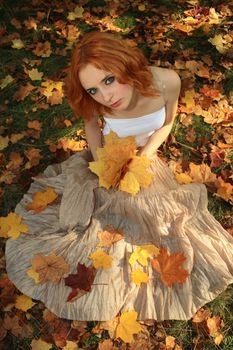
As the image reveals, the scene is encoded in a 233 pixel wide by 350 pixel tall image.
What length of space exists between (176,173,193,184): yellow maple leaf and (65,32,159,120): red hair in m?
0.98

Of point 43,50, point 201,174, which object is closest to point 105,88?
point 201,174

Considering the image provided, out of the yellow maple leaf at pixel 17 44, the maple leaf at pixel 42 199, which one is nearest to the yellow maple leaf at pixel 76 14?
the yellow maple leaf at pixel 17 44

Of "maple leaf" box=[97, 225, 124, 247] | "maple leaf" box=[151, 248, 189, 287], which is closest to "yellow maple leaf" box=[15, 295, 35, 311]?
"maple leaf" box=[97, 225, 124, 247]

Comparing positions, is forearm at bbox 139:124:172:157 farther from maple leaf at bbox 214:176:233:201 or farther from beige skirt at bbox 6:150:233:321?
maple leaf at bbox 214:176:233:201

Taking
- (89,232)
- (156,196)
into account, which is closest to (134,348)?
(89,232)

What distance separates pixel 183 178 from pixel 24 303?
157 centimetres

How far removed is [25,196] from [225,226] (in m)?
1.61

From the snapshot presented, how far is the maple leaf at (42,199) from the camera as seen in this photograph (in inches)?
124

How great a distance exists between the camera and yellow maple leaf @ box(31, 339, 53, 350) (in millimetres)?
2670

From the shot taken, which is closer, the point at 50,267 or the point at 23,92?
the point at 50,267

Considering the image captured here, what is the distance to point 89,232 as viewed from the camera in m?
2.83

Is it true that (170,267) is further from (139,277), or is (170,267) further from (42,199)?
(42,199)

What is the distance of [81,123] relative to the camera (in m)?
3.85

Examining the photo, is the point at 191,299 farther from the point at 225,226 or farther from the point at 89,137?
the point at 89,137
